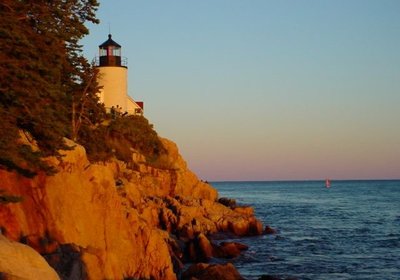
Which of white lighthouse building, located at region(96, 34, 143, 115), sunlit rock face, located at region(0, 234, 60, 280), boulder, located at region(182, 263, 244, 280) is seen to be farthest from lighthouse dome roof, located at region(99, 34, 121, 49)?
sunlit rock face, located at region(0, 234, 60, 280)

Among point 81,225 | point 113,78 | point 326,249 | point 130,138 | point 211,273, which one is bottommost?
point 326,249

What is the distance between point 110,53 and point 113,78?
256 centimetres

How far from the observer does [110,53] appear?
55500 millimetres

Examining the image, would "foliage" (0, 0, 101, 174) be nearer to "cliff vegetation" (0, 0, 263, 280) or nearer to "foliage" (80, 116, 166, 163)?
"cliff vegetation" (0, 0, 263, 280)

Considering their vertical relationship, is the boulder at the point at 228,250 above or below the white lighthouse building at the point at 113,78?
below

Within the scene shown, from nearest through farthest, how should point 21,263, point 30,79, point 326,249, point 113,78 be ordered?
1. point 21,263
2. point 30,79
3. point 326,249
4. point 113,78

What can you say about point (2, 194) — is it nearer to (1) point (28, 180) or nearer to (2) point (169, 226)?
(1) point (28, 180)

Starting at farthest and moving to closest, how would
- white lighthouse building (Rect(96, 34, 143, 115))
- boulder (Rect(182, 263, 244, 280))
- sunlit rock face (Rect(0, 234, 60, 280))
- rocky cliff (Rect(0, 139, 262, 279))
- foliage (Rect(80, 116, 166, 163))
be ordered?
1. white lighthouse building (Rect(96, 34, 143, 115))
2. foliage (Rect(80, 116, 166, 163))
3. boulder (Rect(182, 263, 244, 280))
4. rocky cliff (Rect(0, 139, 262, 279))
5. sunlit rock face (Rect(0, 234, 60, 280))

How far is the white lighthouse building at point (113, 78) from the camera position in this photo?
54375 millimetres

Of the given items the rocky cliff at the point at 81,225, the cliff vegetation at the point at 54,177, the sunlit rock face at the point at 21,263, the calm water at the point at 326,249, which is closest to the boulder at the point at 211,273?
the cliff vegetation at the point at 54,177

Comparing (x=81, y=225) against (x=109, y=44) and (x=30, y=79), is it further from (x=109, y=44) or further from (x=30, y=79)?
(x=109, y=44)

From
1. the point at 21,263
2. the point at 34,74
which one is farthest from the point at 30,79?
the point at 21,263

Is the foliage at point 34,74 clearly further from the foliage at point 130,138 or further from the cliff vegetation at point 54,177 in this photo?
the foliage at point 130,138

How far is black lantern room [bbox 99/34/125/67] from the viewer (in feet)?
181
